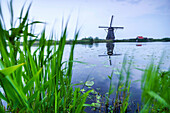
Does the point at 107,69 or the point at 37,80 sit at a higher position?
the point at 37,80

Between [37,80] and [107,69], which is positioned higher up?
[37,80]

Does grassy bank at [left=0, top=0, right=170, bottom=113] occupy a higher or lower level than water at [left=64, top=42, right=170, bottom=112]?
higher

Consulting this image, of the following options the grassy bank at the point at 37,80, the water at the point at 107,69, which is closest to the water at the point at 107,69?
the water at the point at 107,69

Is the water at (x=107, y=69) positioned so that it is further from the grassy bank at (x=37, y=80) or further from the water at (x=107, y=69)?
the grassy bank at (x=37, y=80)

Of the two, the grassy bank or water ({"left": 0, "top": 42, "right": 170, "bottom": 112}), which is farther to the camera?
water ({"left": 0, "top": 42, "right": 170, "bottom": 112})

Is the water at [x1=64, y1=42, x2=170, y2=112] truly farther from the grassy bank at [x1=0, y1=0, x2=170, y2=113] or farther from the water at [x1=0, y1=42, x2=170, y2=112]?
the grassy bank at [x1=0, y1=0, x2=170, y2=113]

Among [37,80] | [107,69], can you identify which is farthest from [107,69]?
[37,80]

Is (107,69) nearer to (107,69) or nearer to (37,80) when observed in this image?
(107,69)

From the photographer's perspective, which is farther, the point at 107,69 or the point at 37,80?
the point at 107,69

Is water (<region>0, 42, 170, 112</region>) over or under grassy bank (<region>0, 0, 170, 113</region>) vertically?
under

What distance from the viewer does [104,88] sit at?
2.54 meters

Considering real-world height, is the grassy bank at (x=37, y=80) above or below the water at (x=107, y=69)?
above

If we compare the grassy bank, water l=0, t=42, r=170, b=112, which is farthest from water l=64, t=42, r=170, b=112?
the grassy bank

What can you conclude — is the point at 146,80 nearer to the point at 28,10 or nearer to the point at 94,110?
the point at 28,10
